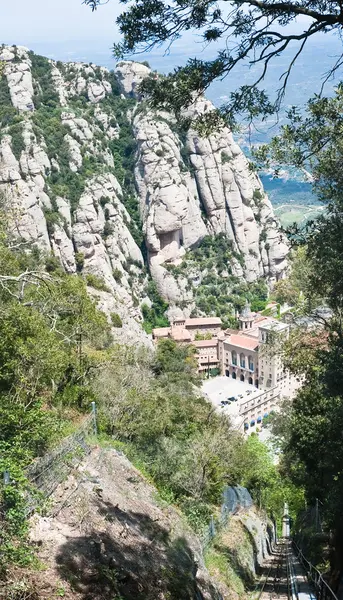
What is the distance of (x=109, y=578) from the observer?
18.4ft

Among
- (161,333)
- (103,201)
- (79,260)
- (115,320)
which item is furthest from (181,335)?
(115,320)

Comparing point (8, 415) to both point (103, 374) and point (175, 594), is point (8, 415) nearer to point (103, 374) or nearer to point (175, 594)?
point (175, 594)

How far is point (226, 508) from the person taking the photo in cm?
1418

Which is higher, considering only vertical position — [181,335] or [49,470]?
[49,470]

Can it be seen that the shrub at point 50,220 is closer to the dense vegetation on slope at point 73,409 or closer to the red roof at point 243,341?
the red roof at point 243,341

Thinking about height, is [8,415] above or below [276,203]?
below

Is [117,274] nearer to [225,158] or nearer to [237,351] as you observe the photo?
[237,351]

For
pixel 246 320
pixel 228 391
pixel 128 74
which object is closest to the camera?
pixel 228 391

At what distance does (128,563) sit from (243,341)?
58.2 m

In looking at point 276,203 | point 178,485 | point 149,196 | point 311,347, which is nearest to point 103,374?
point 178,485

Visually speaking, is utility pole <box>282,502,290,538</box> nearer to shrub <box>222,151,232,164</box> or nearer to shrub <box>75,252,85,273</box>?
shrub <box>75,252,85,273</box>

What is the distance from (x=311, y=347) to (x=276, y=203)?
114098mm

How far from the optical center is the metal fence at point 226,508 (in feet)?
35.8

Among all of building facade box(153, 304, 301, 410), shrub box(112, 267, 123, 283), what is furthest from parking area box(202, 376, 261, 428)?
shrub box(112, 267, 123, 283)
